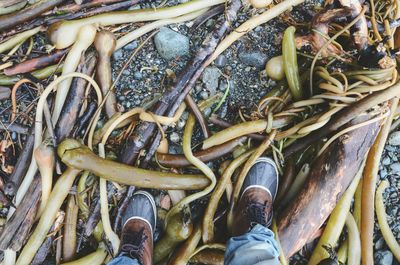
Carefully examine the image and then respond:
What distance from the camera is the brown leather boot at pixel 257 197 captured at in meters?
1.48

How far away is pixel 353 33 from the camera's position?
61.9 inches

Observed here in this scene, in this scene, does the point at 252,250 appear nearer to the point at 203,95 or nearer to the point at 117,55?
the point at 203,95

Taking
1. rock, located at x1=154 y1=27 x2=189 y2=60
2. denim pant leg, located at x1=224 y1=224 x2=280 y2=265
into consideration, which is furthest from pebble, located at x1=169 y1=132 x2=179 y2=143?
denim pant leg, located at x1=224 y1=224 x2=280 y2=265

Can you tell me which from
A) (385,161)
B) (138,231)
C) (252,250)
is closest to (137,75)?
(138,231)

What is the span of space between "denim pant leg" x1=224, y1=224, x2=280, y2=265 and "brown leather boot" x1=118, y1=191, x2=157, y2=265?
0.29 m

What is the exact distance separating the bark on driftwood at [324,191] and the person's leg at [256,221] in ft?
0.28

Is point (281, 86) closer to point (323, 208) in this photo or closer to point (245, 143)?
point (245, 143)

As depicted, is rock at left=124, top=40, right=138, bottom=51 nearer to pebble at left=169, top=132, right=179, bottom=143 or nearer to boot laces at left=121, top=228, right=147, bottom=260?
pebble at left=169, top=132, right=179, bottom=143

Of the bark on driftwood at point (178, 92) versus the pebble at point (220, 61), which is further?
the pebble at point (220, 61)

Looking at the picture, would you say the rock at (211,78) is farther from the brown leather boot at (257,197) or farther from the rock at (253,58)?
the brown leather boot at (257,197)

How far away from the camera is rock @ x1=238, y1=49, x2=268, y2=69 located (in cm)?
172

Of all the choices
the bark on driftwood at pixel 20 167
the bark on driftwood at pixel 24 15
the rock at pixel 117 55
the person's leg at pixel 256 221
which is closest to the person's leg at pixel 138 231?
the person's leg at pixel 256 221

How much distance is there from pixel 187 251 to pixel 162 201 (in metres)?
0.21

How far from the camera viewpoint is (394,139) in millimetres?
1674
